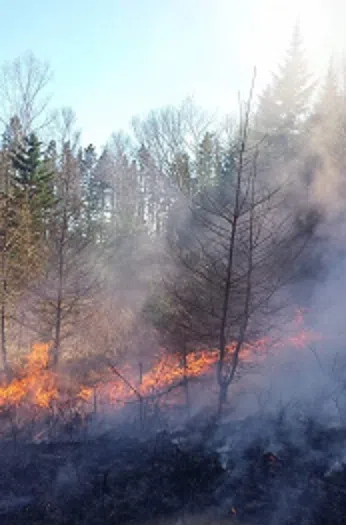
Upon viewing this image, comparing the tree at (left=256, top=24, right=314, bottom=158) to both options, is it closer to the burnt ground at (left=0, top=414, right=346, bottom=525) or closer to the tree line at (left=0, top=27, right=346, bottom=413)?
the tree line at (left=0, top=27, right=346, bottom=413)

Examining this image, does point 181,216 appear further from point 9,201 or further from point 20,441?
point 20,441

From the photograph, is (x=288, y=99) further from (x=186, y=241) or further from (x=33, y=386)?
(x=33, y=386)

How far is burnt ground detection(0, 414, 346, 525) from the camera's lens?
6.14m

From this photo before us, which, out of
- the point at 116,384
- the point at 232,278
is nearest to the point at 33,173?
the point at 116,384

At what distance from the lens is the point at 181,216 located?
2302 centimetres

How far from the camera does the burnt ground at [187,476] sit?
614cm

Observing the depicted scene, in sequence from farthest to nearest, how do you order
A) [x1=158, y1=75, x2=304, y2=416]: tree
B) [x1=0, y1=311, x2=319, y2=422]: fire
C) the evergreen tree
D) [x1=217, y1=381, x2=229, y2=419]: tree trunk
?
the evergreen tree → [x1=0, y1=311, x2=319, y2=422]: fire → [x1=217, y1=381, x2=229, y2=419]: tree trunk → [x1=158, y1=75, x2=304, y2=416]: tree

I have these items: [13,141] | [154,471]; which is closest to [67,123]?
[13,141]

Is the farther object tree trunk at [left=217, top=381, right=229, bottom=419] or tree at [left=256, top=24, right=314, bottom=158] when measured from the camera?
tree at [left=256, top=24, right=314, bottom=158]

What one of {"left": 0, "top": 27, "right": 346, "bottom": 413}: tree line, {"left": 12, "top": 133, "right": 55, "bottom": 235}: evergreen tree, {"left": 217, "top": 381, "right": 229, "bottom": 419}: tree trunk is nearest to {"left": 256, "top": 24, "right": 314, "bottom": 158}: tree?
{"left": 0, "top": 27, "right": 346, "bottom": 413}: tree line

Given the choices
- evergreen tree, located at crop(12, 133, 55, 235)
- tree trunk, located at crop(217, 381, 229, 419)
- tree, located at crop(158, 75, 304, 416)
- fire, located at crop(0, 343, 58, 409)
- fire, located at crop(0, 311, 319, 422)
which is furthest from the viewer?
evergreen tree, located at crop(12, 133, 55, 235)

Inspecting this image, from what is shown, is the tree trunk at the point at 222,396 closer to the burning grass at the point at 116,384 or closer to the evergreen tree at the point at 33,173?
the burning grass at the point at 116,384

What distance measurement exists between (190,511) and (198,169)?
25.5 meters

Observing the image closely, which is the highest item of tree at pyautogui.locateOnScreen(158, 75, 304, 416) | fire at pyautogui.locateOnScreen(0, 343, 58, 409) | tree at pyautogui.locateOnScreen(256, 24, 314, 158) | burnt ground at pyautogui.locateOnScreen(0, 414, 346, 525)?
tree at pyautogui.locateOnScreen(256, 24, 314, 158)
